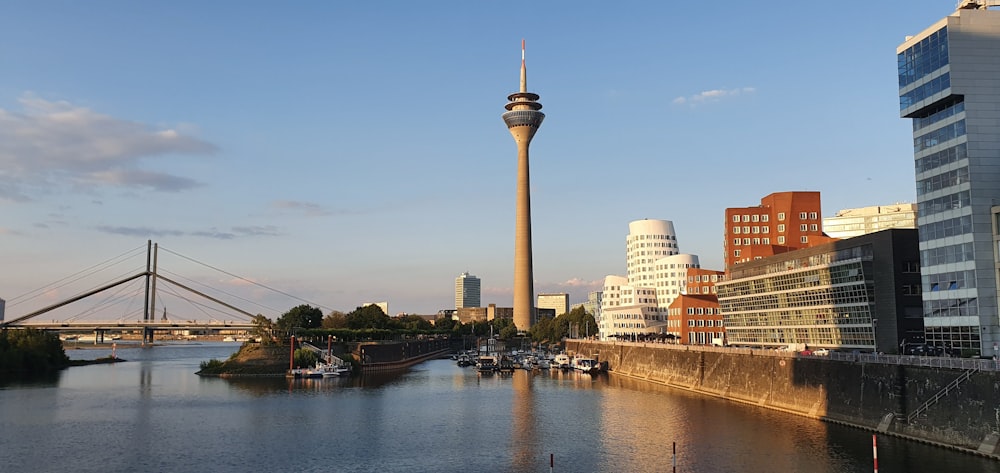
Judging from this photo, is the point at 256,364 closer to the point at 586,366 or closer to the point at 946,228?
the point at 586,366

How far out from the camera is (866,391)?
206ft

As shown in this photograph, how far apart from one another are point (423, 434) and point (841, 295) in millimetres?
54298

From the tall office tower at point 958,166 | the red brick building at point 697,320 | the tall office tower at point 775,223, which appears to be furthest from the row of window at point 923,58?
the tall office tower at point 775,223

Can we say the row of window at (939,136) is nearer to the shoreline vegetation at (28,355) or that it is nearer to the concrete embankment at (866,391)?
the concrete embankment at (866,391)

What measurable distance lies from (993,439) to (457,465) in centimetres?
3477

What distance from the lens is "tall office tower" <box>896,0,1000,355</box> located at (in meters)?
63.1

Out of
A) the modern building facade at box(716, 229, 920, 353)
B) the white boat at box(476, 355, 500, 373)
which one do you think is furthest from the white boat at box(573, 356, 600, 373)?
the modern building facade at box(716, 229, 920, 353)

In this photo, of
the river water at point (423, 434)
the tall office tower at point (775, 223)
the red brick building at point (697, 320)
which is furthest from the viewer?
the tall office tower at point (775, 223)

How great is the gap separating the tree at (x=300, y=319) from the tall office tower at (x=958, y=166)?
113 m

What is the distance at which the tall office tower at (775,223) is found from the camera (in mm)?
158250

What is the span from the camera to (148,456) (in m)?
55.3

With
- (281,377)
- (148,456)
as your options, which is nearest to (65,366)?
(281,377)

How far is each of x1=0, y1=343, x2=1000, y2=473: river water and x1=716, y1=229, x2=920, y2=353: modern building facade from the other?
58.5ft

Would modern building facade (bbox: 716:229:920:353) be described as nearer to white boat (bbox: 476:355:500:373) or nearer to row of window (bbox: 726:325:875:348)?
row of window (bbox: 726:325:875:348)
